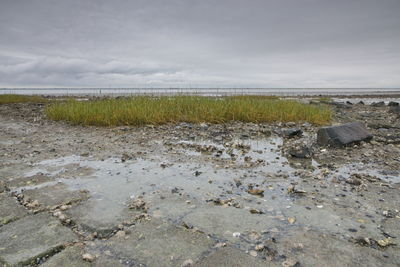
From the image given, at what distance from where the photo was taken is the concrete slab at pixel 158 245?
6.37 feet

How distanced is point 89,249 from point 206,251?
2.79 feet

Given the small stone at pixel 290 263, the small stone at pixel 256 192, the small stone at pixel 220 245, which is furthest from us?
the small stone at pixel 256 192

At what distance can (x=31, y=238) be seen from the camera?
7.22 feet

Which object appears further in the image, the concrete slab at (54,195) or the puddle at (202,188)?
the concrete slab at (54,195)

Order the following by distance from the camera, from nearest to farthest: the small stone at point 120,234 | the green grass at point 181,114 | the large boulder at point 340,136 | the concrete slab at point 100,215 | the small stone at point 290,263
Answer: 1. the small stone at point 290,263
2. the small stone at point 120,234
3. the concrete slab at point 100,215
4. the large boulder at point 340,136
5. the green grass at point 181,114

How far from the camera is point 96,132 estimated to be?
25.1 ft

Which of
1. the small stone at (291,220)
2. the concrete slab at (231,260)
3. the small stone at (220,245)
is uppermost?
the concrete slab at (231,260)

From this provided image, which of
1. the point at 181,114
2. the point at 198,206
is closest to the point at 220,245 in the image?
the point at 198,206

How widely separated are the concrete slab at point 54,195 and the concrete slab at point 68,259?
1030 mm

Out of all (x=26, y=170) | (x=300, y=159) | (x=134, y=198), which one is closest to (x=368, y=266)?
(x=134, y=198)

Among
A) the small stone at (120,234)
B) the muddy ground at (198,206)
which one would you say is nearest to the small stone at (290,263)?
the muddy ground at (198,206)

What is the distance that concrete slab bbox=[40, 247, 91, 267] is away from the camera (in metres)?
1.86

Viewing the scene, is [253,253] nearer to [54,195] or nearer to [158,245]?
[158,245]

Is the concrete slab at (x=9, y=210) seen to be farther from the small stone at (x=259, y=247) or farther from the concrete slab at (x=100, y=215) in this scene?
the small stone at (x=259, y=247)
